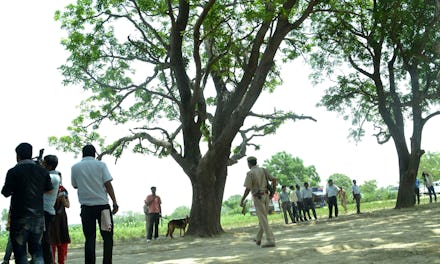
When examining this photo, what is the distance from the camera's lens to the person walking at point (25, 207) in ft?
19.0

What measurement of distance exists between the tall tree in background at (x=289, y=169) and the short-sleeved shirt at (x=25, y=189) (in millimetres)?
82609

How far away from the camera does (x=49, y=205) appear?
7.34 meters

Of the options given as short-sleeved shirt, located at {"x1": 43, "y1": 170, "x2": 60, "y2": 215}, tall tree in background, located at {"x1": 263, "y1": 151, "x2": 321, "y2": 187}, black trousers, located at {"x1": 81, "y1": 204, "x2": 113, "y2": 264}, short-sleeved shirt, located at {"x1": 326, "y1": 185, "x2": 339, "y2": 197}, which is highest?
tall tree in background, located at {"x1": 263, "y1": 151, "x2": 321, "y2": 187}

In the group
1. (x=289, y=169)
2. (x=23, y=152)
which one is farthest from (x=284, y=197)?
(x=289, y=169)

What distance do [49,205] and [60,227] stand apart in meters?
1.12

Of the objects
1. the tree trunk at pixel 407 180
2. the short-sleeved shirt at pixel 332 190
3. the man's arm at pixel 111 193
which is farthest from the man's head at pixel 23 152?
the tree trunk at pixel 407 180

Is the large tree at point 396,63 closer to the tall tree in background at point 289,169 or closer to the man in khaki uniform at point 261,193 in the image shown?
the man in khaki uniform at point 261,193

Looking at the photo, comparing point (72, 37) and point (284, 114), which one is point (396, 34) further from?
point (72, 37)

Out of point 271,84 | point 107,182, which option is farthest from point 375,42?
point 107,182

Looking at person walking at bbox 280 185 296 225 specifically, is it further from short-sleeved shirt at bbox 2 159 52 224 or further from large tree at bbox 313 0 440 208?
short-sleeved shirt at bbox 2 159 52 224

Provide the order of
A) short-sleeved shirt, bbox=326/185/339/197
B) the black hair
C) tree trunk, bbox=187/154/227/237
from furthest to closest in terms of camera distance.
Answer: short-sleeved shirt, bbox=326/185/339/197, tree trunk, bbox=187/154/227/237, the black hair

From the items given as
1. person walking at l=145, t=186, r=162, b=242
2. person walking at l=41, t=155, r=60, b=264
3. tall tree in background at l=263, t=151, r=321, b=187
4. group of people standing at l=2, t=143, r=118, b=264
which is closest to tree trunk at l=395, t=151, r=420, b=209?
person walking at l=145, t=186, r=162, b=242

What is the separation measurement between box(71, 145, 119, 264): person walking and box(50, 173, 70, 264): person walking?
1.43 m

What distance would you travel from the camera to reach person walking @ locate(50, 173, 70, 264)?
8.27m
